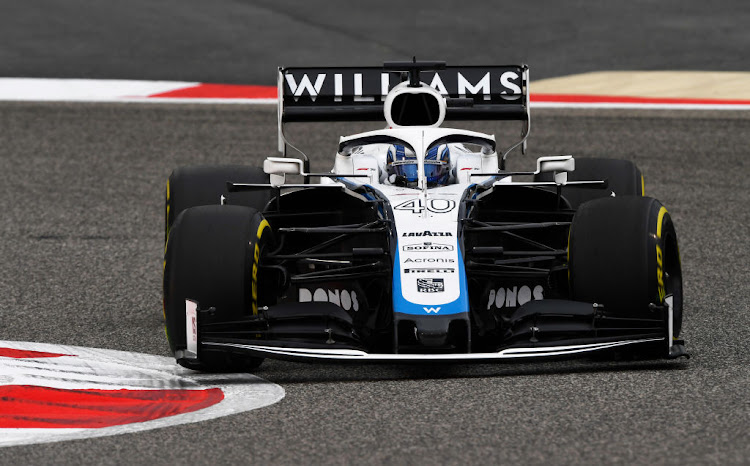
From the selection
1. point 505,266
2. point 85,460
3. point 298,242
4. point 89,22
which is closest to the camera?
point 85,460

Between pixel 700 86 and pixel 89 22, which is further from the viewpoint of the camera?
pixel 89 22

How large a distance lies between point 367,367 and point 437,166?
1503 millimetres

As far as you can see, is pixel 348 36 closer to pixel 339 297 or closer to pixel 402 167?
pixel 402 167

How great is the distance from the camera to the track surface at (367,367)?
5.67 meters

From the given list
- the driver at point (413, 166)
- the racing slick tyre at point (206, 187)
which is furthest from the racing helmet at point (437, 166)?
the racing slick tyre at point (206, 187)

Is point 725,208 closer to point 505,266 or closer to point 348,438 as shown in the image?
point 505,266

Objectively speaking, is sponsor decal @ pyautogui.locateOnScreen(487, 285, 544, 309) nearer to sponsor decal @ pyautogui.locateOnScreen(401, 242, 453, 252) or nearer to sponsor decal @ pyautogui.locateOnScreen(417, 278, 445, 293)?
sponsor decal @ pyautogui.locateOnScreen(401, 242, 453, 252)

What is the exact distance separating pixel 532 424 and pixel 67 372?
2.57 metres

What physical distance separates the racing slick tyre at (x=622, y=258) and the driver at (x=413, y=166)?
1126 millimetres

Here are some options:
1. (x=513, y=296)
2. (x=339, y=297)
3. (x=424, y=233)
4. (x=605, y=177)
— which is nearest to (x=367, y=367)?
(x=339, y=297)

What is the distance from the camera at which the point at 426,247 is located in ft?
24.0

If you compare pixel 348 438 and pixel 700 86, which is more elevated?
pixel 700 86

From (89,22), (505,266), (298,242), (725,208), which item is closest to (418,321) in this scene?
(505,266)

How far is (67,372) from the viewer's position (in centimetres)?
727
